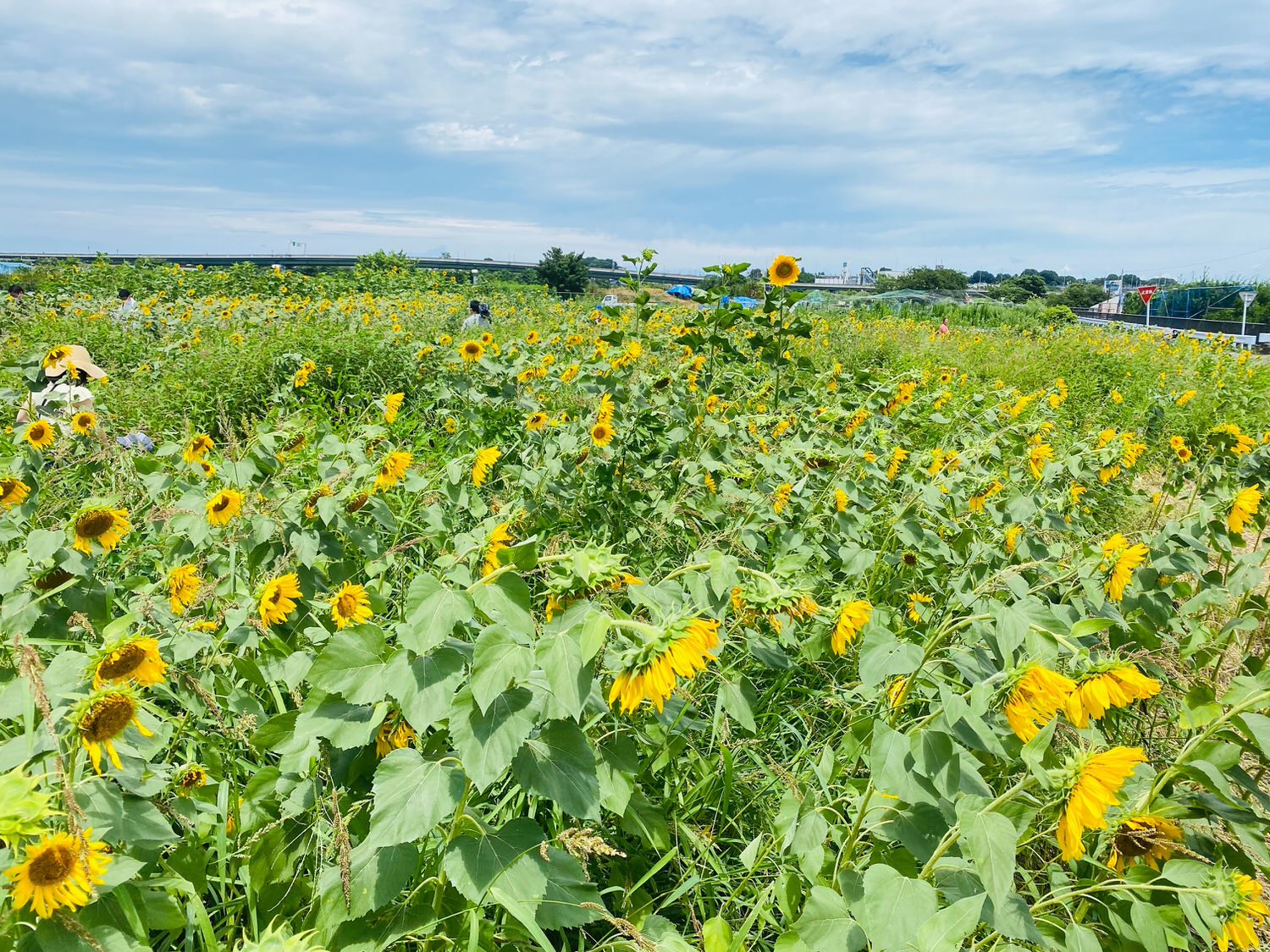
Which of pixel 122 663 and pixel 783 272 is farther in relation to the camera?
pixel 783 272

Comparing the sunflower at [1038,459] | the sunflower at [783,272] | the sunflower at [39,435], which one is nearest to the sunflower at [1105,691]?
the sunflower at [1038,459]

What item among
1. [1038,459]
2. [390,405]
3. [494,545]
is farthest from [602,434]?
[1038,459]

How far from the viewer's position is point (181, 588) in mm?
1763

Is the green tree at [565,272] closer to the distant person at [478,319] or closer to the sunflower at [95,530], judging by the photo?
the distant person at [478,319]

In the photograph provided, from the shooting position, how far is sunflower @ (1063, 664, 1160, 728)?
1.05 meters

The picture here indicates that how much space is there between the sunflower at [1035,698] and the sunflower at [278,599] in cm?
145

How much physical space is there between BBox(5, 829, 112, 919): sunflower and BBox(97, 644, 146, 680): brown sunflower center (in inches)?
12.8

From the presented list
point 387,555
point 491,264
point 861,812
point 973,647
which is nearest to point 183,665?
point 387,555

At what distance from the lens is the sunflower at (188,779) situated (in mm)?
1376

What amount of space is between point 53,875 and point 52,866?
0.05 ft

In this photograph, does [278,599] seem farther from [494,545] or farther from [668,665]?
[668,665]

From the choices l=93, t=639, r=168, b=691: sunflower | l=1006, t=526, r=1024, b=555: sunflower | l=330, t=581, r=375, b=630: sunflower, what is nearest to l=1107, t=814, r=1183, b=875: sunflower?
l=1006, t=526, r=1024, b=555: sunflower

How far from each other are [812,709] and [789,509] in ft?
2.68

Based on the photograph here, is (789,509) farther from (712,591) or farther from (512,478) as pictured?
(712,591)
